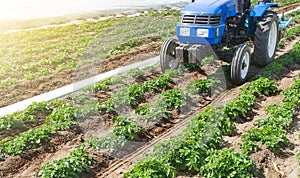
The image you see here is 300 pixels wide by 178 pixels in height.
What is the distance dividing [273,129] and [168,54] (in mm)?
3769

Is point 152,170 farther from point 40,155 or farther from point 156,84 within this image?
point 156,84

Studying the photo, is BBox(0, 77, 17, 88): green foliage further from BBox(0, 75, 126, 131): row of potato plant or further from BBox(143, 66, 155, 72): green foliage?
BBox(143, 66, 155, 72): green foliage

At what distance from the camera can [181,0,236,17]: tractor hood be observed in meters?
7.92

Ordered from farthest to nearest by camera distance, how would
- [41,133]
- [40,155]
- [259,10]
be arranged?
[259,10], [41,133], [40,155]

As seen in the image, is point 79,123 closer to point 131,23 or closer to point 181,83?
point 181,83

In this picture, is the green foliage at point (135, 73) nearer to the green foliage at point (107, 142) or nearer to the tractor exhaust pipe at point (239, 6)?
the tractor exhaust pipe at point (239, 6)

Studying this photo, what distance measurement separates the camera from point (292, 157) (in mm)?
5406

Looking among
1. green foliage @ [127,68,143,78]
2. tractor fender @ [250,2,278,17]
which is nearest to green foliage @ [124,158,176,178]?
green foliage @ [127,68,143,78]

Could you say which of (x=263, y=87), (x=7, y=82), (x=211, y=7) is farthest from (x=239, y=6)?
(x=7, y=82)

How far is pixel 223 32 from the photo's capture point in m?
8.29

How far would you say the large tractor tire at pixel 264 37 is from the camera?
28.3 ft

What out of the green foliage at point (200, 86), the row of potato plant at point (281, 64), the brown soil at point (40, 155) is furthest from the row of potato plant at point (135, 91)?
the row of potato plant at point (281, 64)

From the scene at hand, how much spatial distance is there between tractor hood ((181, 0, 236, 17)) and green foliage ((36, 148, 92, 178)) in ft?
14.5

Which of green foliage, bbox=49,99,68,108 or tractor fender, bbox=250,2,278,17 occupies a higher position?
tractor fender, bbox=250,2,278,17
